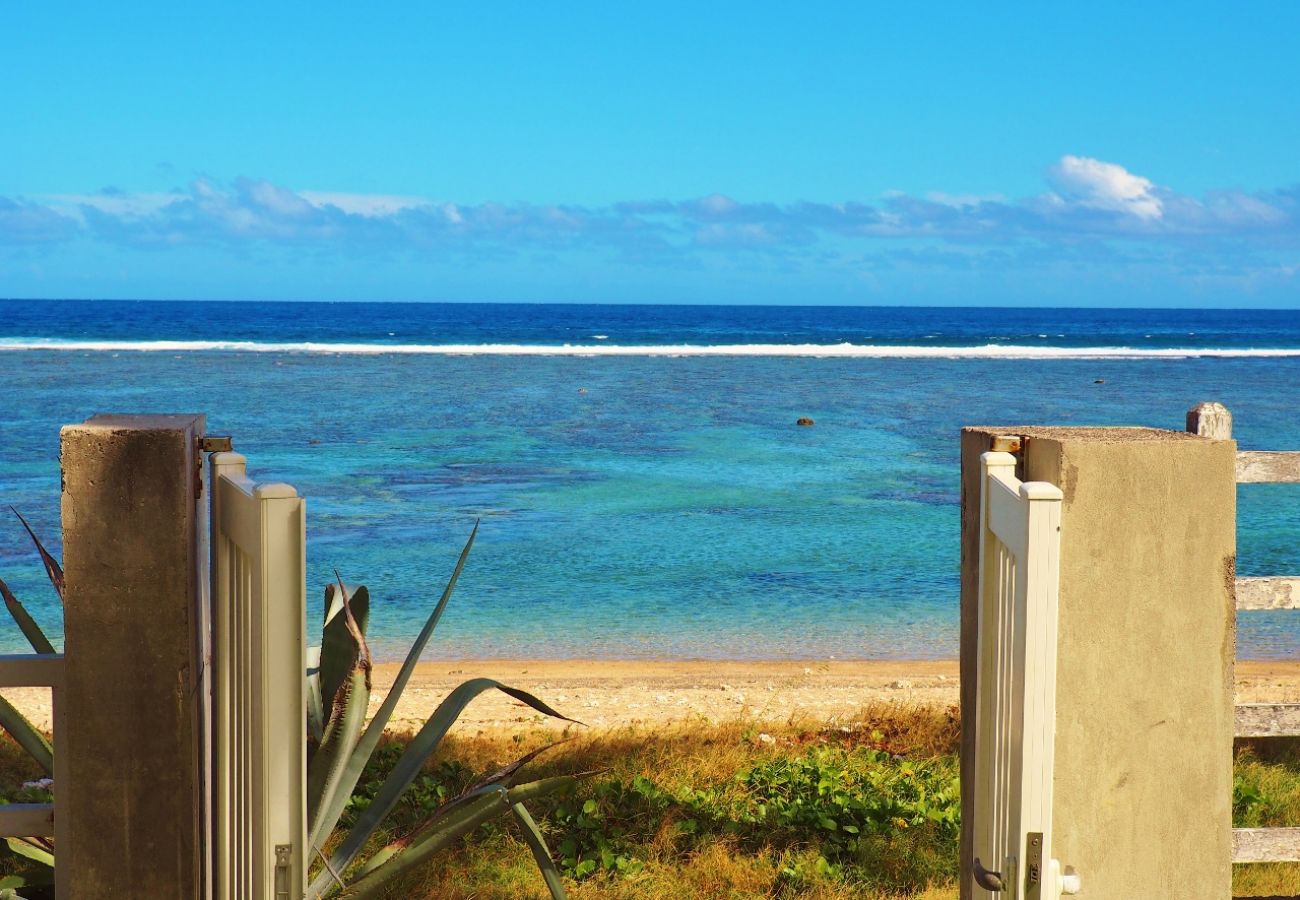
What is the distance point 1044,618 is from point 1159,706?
3.73 feet

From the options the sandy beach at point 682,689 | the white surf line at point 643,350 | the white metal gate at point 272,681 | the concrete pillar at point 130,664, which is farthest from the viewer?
the white surf line at point 643,350

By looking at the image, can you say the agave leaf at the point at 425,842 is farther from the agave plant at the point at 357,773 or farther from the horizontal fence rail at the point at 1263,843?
the horizontal fence rail at the point at 1263,843

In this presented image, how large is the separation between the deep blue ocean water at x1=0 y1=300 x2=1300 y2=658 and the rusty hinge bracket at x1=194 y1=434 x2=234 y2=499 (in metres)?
A: 5.25

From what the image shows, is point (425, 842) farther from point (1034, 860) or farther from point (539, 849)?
point (1034, 860)

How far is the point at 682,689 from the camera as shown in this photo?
6867mm

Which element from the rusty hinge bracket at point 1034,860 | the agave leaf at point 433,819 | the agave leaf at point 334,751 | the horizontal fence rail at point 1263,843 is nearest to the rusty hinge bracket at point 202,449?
the agave leaf at point 334,751

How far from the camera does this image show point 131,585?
2.53 meters

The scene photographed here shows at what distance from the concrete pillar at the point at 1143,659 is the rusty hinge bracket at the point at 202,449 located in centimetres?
178

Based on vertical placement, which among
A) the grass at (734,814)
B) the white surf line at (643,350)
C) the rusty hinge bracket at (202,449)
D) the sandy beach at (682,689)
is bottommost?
the sandy beach at (682,689)

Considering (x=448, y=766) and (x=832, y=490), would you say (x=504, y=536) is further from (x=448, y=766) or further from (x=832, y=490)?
(x=448, y=766)

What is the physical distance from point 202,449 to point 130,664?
0.46 meters

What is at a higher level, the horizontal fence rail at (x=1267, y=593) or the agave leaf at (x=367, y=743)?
the horizontal fence rail at (x=1267, y=593)

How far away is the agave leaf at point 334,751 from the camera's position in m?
3.20

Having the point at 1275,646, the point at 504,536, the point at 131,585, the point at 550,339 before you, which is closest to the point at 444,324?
the point at 550,339
